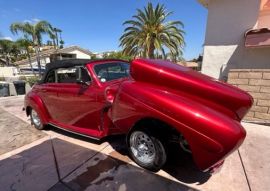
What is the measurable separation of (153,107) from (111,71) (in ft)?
5.49

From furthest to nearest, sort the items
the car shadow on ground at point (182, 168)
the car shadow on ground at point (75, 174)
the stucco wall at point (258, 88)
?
1. the stucco wall at point (258, 88)
2. the car shadow on ground at point (182, 168)
3. the car shadow on ground at point (75, 174)

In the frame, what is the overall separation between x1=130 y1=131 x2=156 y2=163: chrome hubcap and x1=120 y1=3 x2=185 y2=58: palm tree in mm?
12511

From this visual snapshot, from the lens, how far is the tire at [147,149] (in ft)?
8.59

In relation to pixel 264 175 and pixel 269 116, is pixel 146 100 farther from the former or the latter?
pixel 269 116

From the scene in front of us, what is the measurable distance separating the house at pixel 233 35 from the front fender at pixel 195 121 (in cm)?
582

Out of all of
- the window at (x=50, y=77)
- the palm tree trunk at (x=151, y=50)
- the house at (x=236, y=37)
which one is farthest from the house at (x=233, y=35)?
the palm tree trunk at (x=151, y=50)

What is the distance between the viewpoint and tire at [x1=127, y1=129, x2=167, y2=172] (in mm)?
2617

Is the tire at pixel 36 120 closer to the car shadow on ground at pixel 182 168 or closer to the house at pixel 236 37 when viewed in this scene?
the car shadow on ground at pixel 182 168

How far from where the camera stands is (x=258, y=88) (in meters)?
4.83

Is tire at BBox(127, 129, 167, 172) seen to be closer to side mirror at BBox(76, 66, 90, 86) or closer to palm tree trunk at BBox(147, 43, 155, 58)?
side mirror at BBox(76, 66, 90, 86)

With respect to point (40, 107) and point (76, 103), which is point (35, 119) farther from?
point (76, 103)

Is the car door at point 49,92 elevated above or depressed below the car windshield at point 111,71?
below

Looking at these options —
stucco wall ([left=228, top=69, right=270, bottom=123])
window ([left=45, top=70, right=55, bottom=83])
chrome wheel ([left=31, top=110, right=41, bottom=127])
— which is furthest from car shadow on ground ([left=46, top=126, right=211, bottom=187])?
stucco wall ([left=228, top=69, right=270, bottom=123])

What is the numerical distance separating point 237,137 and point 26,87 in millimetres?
11731
